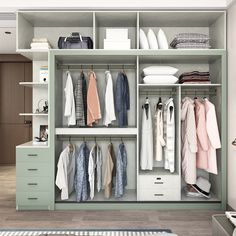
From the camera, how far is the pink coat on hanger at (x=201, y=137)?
3852mm

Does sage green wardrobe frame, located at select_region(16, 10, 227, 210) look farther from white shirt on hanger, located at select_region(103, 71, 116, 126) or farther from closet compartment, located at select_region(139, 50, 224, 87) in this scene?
white shirt on hanger, located at select_region(103, 71, 116, 126)

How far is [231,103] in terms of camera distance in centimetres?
377

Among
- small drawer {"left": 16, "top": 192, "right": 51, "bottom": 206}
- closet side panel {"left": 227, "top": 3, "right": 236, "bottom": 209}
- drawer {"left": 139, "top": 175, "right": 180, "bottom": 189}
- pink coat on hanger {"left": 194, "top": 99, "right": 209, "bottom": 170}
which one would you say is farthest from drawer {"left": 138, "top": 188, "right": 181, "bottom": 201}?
small drawer {"left": 16, "top": 192, "right": 51, "bottom": 206}

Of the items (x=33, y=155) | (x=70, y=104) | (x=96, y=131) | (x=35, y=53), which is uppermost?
(x=35, y=53)

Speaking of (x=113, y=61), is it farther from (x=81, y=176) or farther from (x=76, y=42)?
(x=81, y=176)

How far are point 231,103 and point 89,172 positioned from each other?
2002 mm

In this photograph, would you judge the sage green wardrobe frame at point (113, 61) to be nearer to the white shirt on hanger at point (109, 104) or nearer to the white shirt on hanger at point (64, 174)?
the white shirt on hanger at point (64, 174)

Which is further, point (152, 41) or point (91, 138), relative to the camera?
point (91, 138)

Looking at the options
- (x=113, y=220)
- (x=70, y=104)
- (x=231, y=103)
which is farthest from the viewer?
(x=70, y=104)

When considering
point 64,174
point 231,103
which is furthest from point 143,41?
point 64,174

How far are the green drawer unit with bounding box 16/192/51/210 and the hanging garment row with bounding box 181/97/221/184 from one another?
1.83 metres

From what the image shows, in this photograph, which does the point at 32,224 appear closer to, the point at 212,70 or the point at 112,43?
the point at 112,43

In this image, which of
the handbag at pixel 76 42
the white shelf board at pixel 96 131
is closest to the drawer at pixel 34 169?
the white shelf board at pixel 96 131

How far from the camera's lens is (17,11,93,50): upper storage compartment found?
155 inches
